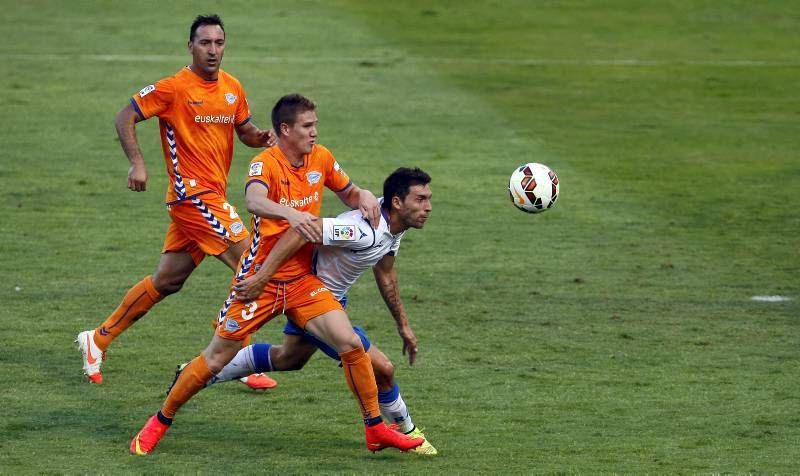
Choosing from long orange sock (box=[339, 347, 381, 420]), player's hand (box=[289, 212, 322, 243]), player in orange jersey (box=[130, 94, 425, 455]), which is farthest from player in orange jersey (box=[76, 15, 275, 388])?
player's hand (box=[289, 212, 322, 243])

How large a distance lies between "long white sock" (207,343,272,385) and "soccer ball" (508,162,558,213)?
7.28 ft

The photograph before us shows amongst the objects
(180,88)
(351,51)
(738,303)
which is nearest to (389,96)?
(351,51)

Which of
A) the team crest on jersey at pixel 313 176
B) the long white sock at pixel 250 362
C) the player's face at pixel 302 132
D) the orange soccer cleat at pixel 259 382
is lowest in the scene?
the orange soccer cleat at pixel 259 382

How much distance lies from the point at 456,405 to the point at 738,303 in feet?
11.8

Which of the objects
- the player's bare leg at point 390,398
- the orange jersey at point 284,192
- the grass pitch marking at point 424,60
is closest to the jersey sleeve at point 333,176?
the orange jersey at point 284,192

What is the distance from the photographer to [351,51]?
22.9 metres

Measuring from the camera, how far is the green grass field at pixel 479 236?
855 centimetres

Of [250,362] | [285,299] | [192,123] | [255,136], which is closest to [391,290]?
[285,299]

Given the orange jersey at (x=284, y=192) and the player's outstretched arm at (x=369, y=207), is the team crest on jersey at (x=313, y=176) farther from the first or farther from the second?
the player's outstretched arm at (x=369, y=207)

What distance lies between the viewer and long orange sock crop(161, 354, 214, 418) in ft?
26.6

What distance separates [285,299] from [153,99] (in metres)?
2.34

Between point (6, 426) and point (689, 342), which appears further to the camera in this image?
point (689, 342)

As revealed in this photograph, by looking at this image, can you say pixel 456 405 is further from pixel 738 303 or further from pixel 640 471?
pixel 738 303

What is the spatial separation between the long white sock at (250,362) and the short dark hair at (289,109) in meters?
1.28
